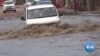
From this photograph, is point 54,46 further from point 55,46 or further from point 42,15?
point 42,15

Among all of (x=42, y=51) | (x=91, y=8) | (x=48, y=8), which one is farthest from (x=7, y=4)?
(x=42, y=51)

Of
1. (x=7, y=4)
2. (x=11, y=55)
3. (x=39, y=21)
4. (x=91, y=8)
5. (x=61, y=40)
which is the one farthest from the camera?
(x=7, y=4)

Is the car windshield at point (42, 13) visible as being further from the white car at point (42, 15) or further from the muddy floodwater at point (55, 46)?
the muddy floodwater at point (55, 46)

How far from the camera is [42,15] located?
76.0 ft

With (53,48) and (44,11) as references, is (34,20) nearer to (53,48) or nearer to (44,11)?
(44,11)

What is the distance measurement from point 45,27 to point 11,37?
1.86m

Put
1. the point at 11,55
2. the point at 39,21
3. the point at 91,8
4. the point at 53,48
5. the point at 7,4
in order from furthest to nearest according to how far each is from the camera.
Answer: the point at 7,4 → the point at 91,8 → the point at 39,21 → the point at 53,48 → the point at 11,55

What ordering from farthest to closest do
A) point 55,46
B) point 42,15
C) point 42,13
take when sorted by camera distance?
point 42,13, point 42,15, point 55,46

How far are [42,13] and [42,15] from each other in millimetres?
192

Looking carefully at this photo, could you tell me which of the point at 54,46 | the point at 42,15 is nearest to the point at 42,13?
the point at 42,15

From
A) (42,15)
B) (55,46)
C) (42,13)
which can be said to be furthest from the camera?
(42,13)

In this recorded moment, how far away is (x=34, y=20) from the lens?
22922 millimetres

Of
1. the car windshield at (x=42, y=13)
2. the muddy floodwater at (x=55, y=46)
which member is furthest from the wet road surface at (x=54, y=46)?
the car windshield at (x=42, y=13)

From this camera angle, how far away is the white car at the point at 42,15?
2275 cm
